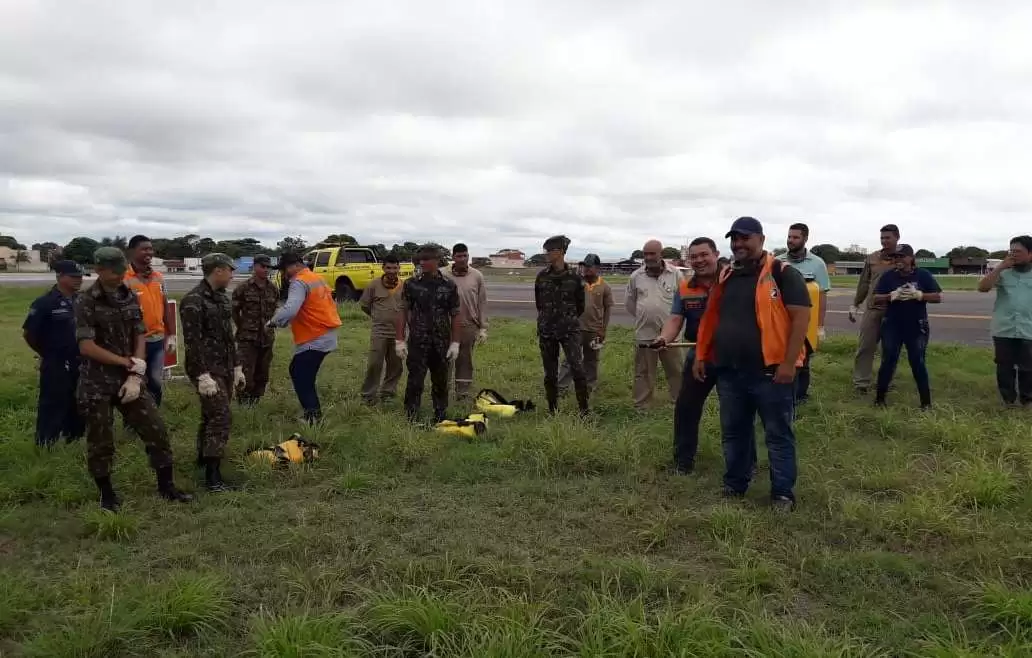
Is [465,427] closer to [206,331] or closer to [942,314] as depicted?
[206,331]

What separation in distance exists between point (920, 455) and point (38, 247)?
10699cm

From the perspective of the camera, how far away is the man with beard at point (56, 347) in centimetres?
545

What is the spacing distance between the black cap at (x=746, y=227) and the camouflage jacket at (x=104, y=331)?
3.93m

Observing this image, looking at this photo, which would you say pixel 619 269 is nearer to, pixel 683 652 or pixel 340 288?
pixel 340 288

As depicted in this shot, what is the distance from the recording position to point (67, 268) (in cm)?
550

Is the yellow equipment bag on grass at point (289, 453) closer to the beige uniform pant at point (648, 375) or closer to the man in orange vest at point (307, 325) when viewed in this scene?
the man in orange vest at point (307, 325)

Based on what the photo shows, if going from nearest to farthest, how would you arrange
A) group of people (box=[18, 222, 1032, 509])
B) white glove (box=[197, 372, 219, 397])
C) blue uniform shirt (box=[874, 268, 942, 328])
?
1. group of people (box=[18, 222, 1032, 509])
2. white glove (box=[197, 372, 219, 397])
3. blue uniform shirt (box=[874, 268, 942, 328])

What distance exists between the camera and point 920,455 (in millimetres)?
5191

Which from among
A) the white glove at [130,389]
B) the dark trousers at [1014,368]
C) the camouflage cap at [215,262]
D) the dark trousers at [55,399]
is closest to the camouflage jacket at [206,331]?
the camouflage cap at [215,262]

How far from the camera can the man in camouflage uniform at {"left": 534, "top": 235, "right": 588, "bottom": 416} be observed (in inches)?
250

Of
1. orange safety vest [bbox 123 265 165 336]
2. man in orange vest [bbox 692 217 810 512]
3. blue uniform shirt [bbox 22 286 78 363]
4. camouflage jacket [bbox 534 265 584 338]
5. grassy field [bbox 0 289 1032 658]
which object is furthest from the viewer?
camouflage jacket [bbox 534 265 584 338]

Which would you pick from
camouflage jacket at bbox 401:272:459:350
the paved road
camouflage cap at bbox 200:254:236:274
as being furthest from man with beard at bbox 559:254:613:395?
the paved road

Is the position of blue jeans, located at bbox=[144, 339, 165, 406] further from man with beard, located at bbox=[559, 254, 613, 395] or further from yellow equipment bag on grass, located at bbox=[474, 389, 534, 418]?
man with beard, located at bbox=[559, 254, 613, 395]

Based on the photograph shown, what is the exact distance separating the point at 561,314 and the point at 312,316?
2.33 m
